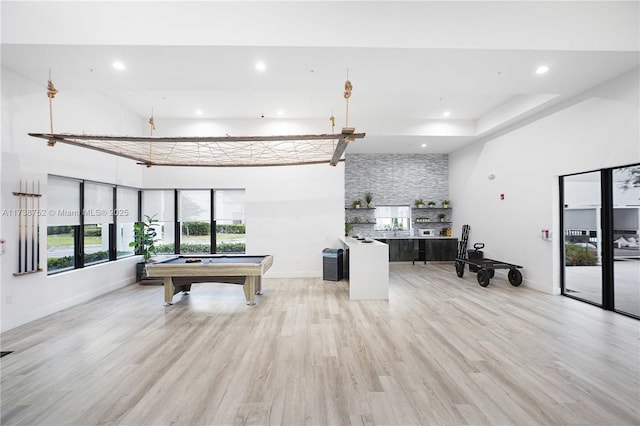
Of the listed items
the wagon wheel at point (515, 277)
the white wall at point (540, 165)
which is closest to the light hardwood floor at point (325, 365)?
the wagon wheel at point (515, 277)

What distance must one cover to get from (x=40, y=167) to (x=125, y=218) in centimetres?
243

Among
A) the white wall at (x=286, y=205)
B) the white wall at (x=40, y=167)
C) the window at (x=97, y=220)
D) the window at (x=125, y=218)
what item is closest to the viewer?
Answer: the white wall at (x=40, y=167)

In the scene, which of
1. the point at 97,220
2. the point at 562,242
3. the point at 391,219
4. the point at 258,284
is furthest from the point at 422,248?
the point at 97,220

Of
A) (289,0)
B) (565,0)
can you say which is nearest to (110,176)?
(289,0)

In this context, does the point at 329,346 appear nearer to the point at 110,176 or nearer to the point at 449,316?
the point at 449,316

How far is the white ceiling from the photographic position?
3461 mm

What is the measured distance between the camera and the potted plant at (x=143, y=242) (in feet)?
22.3

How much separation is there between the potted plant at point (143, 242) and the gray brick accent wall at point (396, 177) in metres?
5.43

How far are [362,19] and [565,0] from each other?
239 cm

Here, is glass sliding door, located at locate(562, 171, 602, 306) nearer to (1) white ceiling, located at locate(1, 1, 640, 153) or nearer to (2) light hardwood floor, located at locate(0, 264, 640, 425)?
(2) light hardwood floor, located at locate(0, 264, 640, 425)

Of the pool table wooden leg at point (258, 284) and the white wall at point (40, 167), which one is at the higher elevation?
the white wall at point (40, 167)

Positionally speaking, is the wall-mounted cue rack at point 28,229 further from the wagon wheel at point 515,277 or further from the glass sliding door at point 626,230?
the glass sliding door at point 626,230

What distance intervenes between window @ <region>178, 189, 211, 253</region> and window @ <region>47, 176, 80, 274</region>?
2276 mm

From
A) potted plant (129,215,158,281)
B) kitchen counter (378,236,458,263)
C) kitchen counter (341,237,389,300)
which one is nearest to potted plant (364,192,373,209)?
kitchen counter (378,236,458,263)
